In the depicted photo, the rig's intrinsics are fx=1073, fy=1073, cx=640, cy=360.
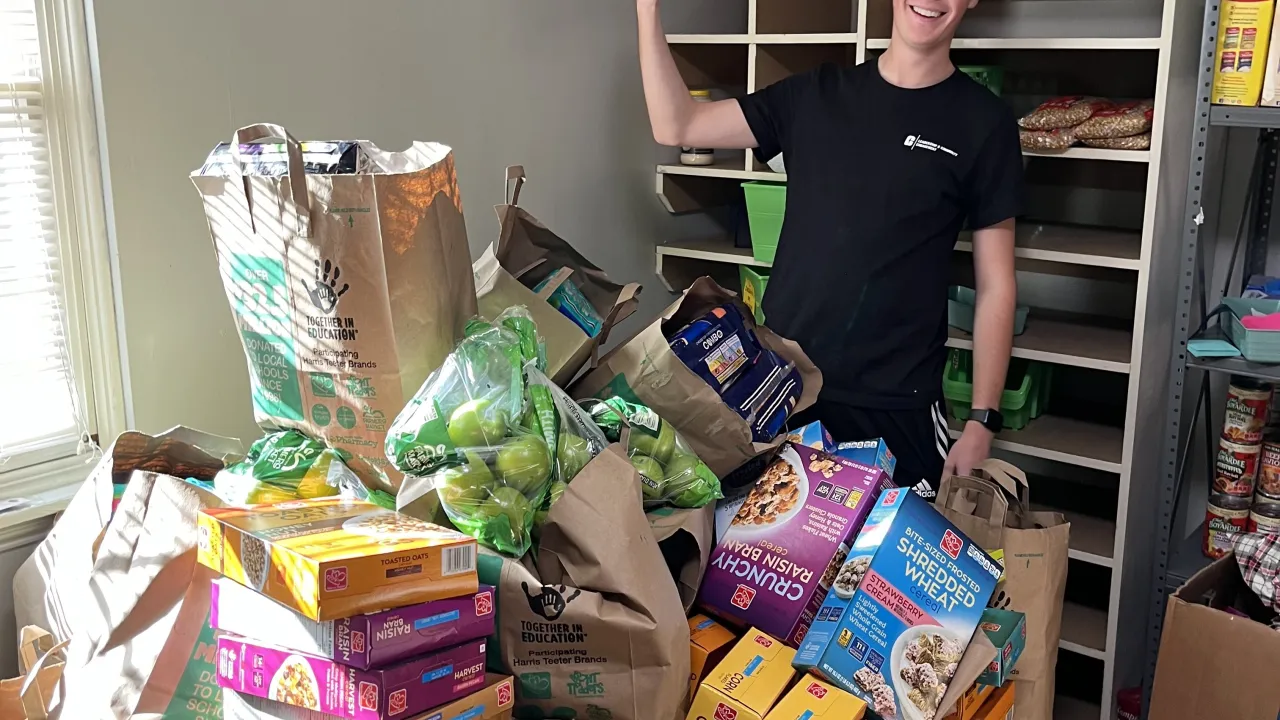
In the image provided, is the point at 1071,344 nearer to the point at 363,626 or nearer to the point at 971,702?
the point at 971,702

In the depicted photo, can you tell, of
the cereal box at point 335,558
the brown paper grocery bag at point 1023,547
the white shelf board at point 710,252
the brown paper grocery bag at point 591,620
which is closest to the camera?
the cereal box at point 335,558

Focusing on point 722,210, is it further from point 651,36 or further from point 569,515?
point 569,515

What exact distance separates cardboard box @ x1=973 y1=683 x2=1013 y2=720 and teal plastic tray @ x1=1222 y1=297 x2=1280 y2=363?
96 centimetres

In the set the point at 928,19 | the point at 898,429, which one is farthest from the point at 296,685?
the point at 928,19

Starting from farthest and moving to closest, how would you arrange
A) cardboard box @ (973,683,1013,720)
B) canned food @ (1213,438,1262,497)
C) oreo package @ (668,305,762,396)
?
1. canned food @ (1213,438,1262,497)
2. oreo package @ (668,305,762,396)
3. cardboard box @ (973,683,1013,720)

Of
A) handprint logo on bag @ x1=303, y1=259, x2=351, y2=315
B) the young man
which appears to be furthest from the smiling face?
handprint logo on bag @ x1=303, y1=259, x2=351, y2=315

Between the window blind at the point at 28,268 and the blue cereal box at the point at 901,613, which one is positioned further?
the window blind at the point at 28,268

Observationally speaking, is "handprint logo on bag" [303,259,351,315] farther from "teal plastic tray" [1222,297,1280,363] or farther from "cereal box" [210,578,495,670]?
"teal plastic tray" [1222,297,1280,363]

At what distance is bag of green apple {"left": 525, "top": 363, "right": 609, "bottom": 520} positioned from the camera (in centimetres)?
130

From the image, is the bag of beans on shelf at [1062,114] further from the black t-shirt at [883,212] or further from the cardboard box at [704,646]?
the cardboard box at [704,646]

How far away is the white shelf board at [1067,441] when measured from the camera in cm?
227

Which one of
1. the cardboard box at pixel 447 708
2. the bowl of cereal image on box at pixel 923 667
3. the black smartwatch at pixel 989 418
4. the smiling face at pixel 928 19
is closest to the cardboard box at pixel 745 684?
the bowl of cereal image on box at pixel 923 667

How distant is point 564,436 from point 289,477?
0.38 metres

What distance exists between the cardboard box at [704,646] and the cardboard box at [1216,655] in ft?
3.35
